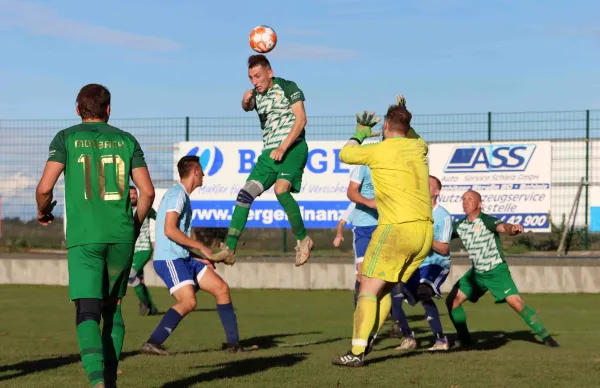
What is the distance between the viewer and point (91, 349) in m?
6.83

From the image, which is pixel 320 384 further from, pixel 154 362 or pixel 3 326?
pixel 3 326

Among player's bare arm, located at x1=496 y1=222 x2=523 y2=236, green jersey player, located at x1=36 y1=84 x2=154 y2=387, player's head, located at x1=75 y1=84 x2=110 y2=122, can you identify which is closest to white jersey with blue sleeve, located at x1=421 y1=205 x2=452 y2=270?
player's bare arm, located at x1=496 y1=222 x2=523 y2=236

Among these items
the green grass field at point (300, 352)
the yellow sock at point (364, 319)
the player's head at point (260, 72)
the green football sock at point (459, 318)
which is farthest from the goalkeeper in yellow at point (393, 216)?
the green football sock at point (459, 318)

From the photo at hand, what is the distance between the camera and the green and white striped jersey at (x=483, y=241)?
458 inches

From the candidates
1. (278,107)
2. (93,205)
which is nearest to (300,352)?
(278,107)

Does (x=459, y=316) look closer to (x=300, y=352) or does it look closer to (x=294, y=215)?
(x=300, y=352)

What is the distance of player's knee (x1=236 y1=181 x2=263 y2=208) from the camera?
34.6 ft

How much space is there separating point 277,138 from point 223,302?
1831 mm

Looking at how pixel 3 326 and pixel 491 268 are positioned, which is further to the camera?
pixel 3 326

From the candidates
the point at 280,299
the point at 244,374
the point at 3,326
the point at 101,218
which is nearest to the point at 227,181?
the point at 280,299

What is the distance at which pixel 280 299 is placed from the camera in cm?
1986

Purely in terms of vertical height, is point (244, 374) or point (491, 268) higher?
point (491, 268)

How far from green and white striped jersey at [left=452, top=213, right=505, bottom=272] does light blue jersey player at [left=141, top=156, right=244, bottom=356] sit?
2.89 meters

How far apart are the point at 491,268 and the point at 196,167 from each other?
3.52 m
